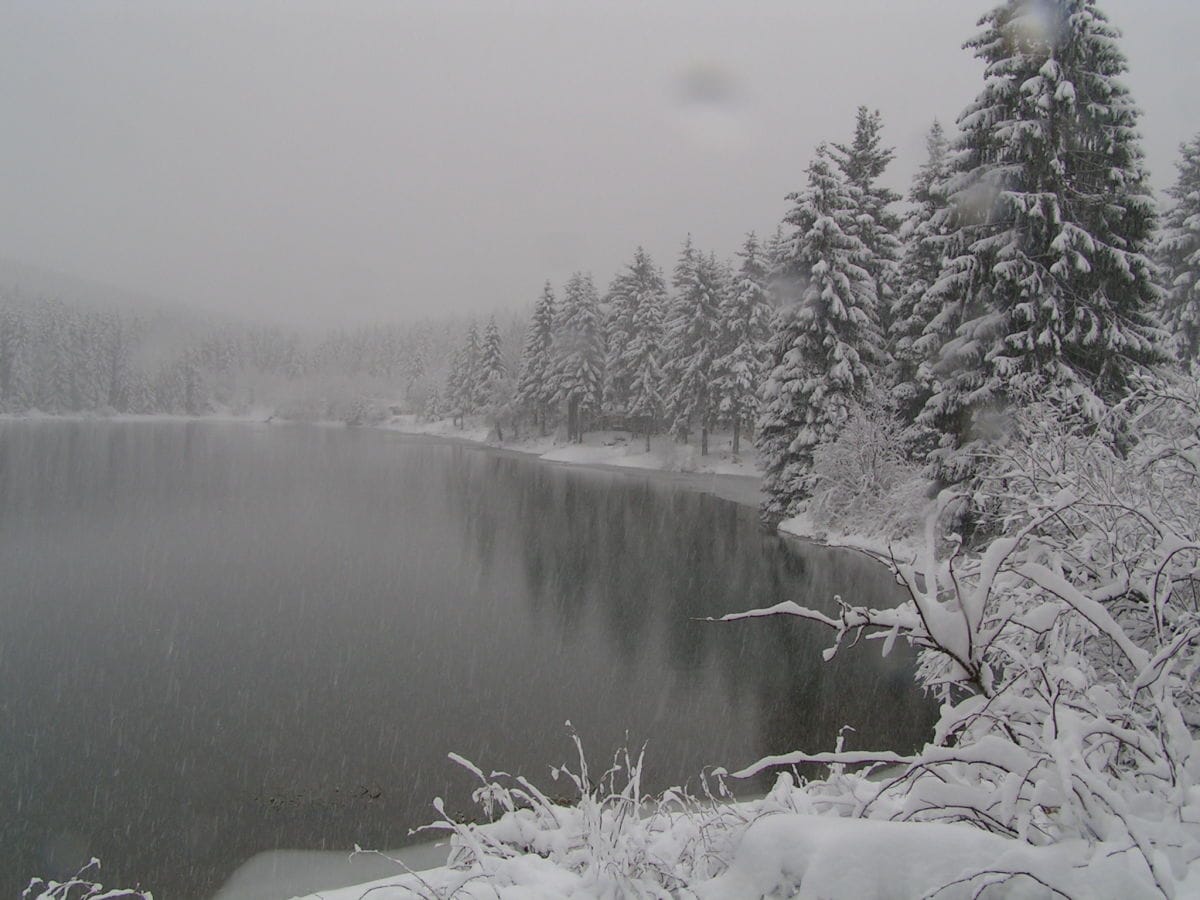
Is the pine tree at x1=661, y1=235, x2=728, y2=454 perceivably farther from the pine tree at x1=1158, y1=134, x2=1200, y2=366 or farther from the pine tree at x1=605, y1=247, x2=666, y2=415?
the pine tree at x1=1158, y1=134, x2=1200, y2=366

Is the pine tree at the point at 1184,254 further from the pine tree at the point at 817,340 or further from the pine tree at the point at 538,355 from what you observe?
the pine tree at the point at 538,355

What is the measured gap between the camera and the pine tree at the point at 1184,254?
22.3 m

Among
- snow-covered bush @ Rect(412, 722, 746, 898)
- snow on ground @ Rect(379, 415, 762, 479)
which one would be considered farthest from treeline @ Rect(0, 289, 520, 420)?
snow-covered bush @ Rect(412, 722, 746, 898)

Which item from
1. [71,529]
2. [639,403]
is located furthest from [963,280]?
[639,403]

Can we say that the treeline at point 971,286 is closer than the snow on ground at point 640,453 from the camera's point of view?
Yes

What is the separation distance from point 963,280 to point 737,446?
2797 centimetres

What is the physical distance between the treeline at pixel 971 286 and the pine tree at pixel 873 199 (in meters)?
0.07

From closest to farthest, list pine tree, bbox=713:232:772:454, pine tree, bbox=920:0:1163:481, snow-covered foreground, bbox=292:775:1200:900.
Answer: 1. snow-covered foreground, bbox=292:775:1200:900
2. pine tree, bbox=920:0:1163:481
3. pine tree, bbox=713:232:772:454

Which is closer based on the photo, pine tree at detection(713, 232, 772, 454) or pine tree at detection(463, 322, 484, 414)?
pine tree at detection(713, 232, 772, 454)

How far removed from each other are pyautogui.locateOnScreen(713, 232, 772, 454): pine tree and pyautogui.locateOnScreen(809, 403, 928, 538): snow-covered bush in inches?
676

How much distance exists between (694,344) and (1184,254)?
24.7 meters

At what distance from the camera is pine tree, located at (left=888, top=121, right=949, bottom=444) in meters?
20.1

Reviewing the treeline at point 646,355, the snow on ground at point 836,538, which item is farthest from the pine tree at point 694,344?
the snow on ground at point 836,538

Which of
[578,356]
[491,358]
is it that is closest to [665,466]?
[578,356]
